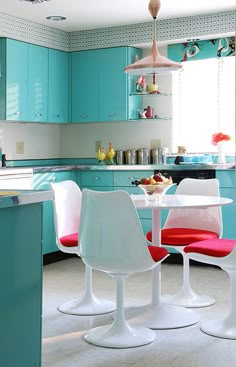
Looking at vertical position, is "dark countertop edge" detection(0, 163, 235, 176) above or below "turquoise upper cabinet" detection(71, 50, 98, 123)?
below

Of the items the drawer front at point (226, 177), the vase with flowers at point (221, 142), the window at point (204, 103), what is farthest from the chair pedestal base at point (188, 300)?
the window at point (204, 103)

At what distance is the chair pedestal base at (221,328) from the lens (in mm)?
3607

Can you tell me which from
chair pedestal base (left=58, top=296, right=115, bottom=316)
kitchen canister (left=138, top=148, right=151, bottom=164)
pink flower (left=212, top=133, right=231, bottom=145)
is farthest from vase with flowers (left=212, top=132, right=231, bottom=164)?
chair pedestal base (left=58, top=296, right=115, bottom=316)

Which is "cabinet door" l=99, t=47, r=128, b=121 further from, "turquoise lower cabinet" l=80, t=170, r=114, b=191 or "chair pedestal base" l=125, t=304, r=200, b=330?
"chair pedestal base" l=125, t=304, r=200, b=330

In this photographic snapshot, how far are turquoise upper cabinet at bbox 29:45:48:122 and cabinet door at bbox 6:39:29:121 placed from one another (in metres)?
0.08

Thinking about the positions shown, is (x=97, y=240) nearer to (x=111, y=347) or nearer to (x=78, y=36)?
(x=111, y=347)

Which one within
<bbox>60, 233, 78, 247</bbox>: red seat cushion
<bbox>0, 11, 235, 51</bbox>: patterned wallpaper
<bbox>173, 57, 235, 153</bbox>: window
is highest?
<bbox>0, 11, 235, 51</bbox>: patterned wallpaper

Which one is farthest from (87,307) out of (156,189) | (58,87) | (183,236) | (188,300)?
(58,87)

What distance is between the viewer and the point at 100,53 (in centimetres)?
657

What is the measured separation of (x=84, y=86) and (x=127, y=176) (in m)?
1.22

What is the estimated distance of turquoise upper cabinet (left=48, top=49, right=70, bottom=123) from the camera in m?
6.51

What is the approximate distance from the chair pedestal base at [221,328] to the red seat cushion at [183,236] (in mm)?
664

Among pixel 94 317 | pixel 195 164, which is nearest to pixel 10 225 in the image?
pixel 94 317

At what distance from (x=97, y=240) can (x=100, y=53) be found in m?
3.58
